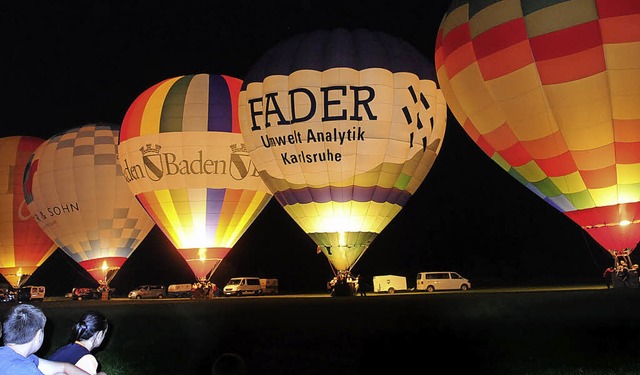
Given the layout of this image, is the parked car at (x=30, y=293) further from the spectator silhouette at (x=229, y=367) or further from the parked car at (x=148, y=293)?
the spectator silhouette at (x=229, y=367)

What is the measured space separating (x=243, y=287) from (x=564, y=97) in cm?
1991

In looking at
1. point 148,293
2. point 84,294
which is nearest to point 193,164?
point 84,294

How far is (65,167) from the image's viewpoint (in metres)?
23.6

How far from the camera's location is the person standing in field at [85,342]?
421 cm

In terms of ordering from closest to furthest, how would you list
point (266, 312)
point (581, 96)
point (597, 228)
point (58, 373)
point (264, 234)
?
point (58, 373)
point (266, 312)
point (581, 96)
point (597, 228)
point (264, 234)

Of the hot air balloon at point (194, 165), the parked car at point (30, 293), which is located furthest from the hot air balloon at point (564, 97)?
the parked car at point (30, 293)

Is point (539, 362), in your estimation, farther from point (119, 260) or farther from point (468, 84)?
point (119, 260)

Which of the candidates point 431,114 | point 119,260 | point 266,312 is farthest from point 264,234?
point 266,312

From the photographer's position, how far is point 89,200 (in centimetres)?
2327

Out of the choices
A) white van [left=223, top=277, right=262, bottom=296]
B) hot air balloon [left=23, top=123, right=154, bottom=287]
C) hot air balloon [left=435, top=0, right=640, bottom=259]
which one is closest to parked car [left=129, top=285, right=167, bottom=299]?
white van [left=223, top=277, right=262, bottom=296]

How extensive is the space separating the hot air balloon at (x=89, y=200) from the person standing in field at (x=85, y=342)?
19.8m

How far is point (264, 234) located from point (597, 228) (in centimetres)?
3852

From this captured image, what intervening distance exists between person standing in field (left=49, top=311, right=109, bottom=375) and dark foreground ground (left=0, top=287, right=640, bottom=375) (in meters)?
3.93

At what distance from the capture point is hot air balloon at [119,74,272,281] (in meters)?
19.7
